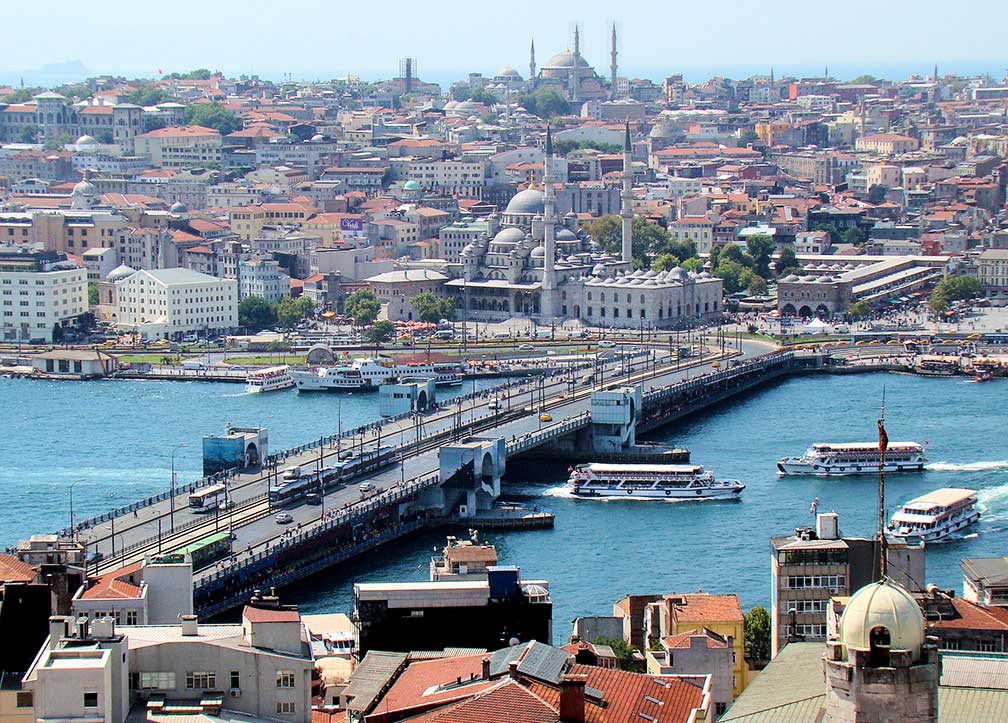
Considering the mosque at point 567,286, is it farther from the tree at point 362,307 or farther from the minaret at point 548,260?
the tree at point 362,307

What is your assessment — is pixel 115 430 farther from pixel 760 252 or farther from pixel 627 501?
pixel 760 252

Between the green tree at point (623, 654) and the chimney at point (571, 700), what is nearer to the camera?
the chimney at point (571, 700)

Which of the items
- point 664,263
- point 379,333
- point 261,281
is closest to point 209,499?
point 379,333

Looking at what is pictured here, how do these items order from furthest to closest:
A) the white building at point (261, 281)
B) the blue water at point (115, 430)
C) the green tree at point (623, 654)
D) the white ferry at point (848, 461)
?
1. the white building at point (261, 281)
2. the white ferry at point (848, 461)
3. the blue water at point (115, 430)
4. the green tree at point (623, 654)

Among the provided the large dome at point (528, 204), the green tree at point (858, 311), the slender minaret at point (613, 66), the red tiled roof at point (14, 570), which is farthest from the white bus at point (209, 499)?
the slender minaret at point (613, 66)

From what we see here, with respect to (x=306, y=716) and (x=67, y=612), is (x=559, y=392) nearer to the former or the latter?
(x=67, y=612)

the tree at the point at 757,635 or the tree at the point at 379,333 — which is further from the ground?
the tree at the point at 757,635

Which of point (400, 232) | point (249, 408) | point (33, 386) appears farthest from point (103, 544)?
point (400, 232)
